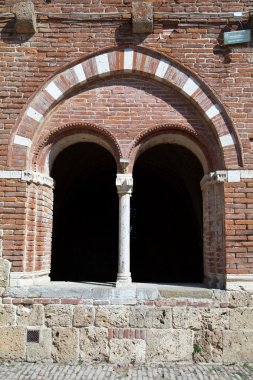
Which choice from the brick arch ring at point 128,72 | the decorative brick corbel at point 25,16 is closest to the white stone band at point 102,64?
the brick arch ring at point 128,72

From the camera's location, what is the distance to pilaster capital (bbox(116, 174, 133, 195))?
251 inches

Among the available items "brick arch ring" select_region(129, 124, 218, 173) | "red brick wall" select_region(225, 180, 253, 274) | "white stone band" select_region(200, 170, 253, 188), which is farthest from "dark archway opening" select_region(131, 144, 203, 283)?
"red brick wall" select_region(225, 180, 253, 274)

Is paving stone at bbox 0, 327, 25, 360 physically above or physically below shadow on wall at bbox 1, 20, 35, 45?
below

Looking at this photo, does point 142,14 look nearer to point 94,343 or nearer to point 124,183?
point 124,183

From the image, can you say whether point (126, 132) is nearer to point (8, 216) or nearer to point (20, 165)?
point (20, 165)

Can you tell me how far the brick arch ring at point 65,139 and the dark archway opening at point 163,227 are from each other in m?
4.22

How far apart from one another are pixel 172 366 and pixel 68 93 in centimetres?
439

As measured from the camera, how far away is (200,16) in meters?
6.51

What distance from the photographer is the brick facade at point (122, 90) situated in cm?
629

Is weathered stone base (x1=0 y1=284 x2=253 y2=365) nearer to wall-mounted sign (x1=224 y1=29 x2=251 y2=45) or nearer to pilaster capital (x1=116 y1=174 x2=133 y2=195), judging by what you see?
pilaster capital (x1=116 y1=174 x2=133 y2=195)

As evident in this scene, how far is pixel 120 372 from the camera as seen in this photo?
5.50 metres

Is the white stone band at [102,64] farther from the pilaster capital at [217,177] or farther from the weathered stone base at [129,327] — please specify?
the weathered stone base at [129,327]

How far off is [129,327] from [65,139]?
3102 mm

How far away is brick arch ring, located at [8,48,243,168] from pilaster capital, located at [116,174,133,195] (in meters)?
1.46
